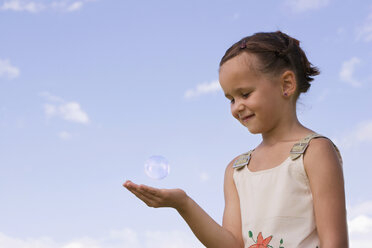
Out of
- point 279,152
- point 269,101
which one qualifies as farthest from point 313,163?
point 269,101

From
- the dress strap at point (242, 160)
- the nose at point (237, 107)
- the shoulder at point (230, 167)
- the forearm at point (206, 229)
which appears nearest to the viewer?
the forearm at point (206, 229)

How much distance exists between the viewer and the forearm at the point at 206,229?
12.1ft

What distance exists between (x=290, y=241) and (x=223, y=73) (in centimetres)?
133

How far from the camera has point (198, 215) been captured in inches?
146

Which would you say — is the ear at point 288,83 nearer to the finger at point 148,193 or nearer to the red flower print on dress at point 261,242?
the red flower print on dress at point 261,242

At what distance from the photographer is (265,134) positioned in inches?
157

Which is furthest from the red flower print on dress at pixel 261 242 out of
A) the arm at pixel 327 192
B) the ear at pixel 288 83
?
the ear at pixel 288 83

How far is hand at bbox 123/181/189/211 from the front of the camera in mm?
3316

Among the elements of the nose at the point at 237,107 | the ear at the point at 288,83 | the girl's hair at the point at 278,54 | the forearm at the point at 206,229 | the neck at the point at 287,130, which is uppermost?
the girl's hair at the point at 278,54

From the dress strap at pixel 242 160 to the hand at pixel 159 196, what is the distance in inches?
24.7

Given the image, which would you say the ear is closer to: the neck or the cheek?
the neck

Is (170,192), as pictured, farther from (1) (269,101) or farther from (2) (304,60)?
(2) (304,60)

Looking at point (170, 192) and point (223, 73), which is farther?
point (223, 73)

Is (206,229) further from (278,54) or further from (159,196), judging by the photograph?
(278,54)
